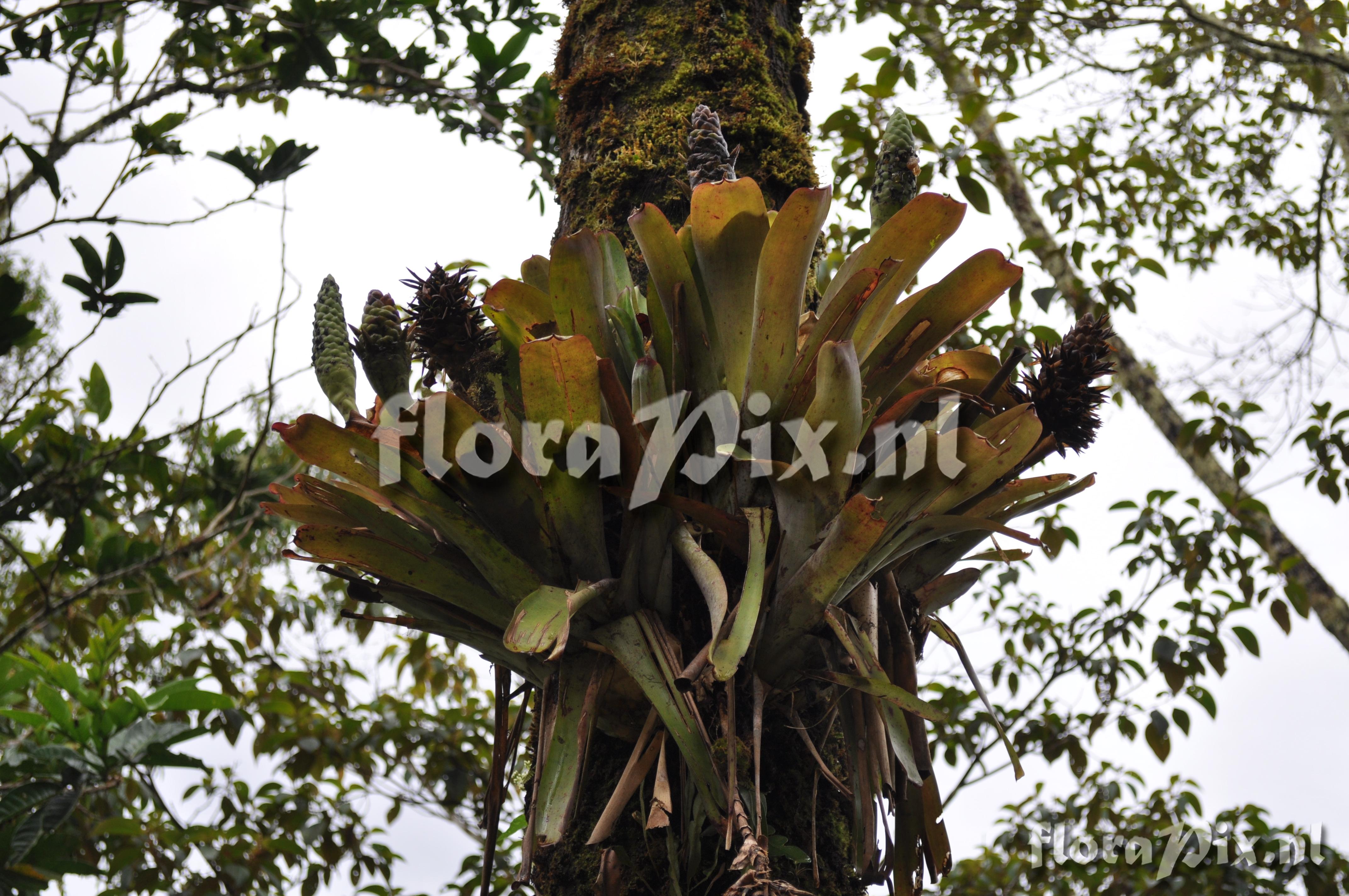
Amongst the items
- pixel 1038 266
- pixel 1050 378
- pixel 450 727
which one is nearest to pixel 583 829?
pixel 1050 378

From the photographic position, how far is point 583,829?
0.96m

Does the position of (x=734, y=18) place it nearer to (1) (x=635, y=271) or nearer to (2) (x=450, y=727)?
(1) (x=635, y=271)

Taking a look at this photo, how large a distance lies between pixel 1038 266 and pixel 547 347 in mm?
2017

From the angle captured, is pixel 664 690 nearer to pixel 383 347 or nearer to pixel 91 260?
pixel 383 347

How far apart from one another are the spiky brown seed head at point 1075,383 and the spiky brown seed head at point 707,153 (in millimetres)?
411

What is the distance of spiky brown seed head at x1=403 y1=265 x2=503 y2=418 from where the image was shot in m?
0.98

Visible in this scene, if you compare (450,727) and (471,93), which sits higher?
(471,93)

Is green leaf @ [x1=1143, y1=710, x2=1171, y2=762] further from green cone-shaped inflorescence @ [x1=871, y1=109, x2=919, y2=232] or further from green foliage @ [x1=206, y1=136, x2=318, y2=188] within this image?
green foliage @ [x1=206, y1=136, x2=318, y2=188]

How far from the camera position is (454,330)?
99 centimetres

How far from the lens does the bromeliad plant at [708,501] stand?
830 millimetres

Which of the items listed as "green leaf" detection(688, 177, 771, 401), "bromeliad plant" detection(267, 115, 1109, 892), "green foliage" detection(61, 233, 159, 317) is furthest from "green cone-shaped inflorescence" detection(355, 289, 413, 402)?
"green foliage" detection(61, 233, 159, 317)

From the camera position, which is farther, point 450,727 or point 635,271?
point 450,727

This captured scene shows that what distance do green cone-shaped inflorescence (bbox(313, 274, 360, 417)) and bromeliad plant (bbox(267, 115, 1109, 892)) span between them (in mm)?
16

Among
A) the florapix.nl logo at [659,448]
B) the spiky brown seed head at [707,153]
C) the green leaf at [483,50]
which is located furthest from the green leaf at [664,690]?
the green leaf at [483,50]
